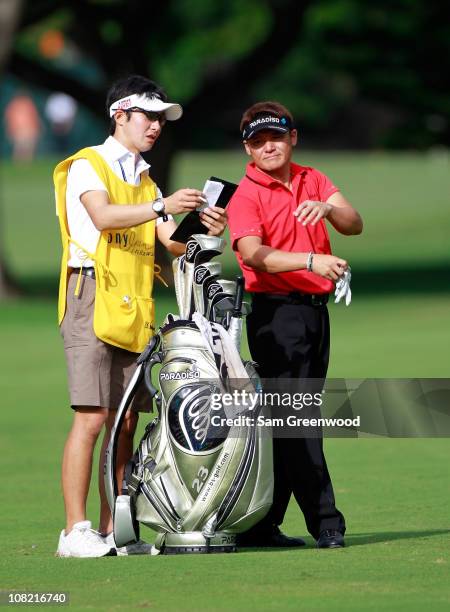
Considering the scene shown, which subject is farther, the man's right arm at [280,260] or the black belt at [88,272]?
the black belt at [88,272]

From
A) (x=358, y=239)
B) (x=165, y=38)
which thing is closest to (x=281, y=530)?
(x=165, y=38)

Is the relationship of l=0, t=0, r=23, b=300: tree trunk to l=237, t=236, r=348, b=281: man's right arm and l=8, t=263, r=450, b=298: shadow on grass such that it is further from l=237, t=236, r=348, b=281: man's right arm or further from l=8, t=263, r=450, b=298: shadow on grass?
l=237, t=236, r=348, b=281: man's right arm

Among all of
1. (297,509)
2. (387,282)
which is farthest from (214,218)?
(387,282)

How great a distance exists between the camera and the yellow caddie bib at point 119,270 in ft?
24.9

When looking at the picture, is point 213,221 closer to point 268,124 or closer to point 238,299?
point 238,299

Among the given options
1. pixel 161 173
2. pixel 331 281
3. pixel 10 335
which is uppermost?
pixel 161 173

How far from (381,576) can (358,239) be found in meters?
34.9

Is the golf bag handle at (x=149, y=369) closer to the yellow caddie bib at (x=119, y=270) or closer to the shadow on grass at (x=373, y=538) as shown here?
the yellow caddie bib at (x=119, y=270)

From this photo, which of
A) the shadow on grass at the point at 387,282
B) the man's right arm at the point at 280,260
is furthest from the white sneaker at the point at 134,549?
the shadow on grass at the point at 387,282

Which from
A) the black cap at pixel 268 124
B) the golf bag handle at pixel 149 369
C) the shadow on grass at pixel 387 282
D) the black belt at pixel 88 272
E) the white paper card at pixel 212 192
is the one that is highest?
the shadow on grass at pixel 387 282

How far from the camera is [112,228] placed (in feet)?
24.5

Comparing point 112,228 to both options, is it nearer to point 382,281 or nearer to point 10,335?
point 10,335

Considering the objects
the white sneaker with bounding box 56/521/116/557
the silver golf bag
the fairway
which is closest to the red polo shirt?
the silver golf bag

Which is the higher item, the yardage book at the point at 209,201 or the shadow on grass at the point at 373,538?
the yardage book at the point at 209,201
